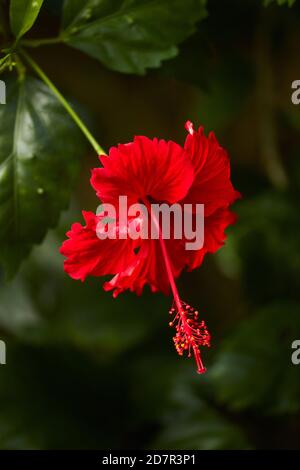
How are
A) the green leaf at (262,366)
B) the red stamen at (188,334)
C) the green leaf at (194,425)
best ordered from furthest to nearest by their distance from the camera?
1. the green leaf at (194,425)
2. the green leaf at (262,366)
3. the red stamen at (188,334)

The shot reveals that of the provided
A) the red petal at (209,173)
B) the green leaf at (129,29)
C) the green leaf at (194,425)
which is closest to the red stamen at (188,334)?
the red petal at (209,173)

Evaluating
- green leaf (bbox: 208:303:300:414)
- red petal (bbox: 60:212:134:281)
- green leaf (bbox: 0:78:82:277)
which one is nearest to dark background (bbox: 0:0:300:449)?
green leaf (bbox: 208:303:300:414)

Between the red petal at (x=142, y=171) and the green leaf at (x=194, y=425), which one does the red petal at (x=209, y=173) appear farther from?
the green leaf at (x=194, y=425)

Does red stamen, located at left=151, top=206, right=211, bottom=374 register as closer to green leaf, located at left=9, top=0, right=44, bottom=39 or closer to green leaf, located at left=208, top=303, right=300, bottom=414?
green leaf, located at left=9, top=0, right=44, bottom=39

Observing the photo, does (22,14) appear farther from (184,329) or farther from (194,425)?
(194,425)

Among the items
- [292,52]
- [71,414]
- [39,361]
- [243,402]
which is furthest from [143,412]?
[292,52]
